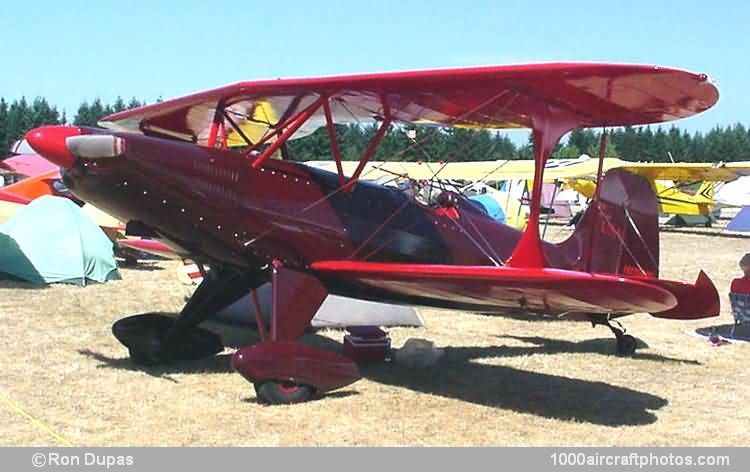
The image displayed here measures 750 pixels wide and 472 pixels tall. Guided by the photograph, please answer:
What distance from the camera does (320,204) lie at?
7.29 metres

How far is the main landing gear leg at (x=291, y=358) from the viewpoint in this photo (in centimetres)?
629

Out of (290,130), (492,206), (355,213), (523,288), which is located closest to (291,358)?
(355,213)

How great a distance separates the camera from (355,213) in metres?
7.44

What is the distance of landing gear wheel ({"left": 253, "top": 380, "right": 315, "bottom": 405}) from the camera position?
20.7 feet

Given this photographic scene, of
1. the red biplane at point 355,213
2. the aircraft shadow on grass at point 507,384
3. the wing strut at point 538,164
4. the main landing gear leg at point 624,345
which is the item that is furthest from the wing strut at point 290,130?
the main landing gear leg at point 624,345

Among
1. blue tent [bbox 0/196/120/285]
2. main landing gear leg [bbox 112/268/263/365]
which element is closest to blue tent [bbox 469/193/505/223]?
blue tent [bbox 0/196/120/285]

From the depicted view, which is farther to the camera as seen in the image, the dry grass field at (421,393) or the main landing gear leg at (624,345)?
the main landing gear leg at (624,345)

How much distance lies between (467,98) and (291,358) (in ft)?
8.16

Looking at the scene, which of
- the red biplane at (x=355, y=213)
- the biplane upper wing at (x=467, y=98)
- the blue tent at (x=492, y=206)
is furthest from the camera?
the blue tent at (x=492, y=206)

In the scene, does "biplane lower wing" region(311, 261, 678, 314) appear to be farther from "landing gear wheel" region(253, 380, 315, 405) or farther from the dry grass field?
"landing gear wheel" region(253, 380, 315, 405)

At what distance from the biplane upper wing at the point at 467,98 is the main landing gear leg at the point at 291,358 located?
1.44 metres

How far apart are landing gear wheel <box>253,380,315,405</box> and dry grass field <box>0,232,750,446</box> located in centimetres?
10

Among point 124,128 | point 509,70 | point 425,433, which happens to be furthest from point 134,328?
point 509,70

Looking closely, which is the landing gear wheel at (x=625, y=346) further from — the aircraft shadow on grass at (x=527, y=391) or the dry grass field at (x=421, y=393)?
the aircraft shadow on grass at (x=527, y=391)
